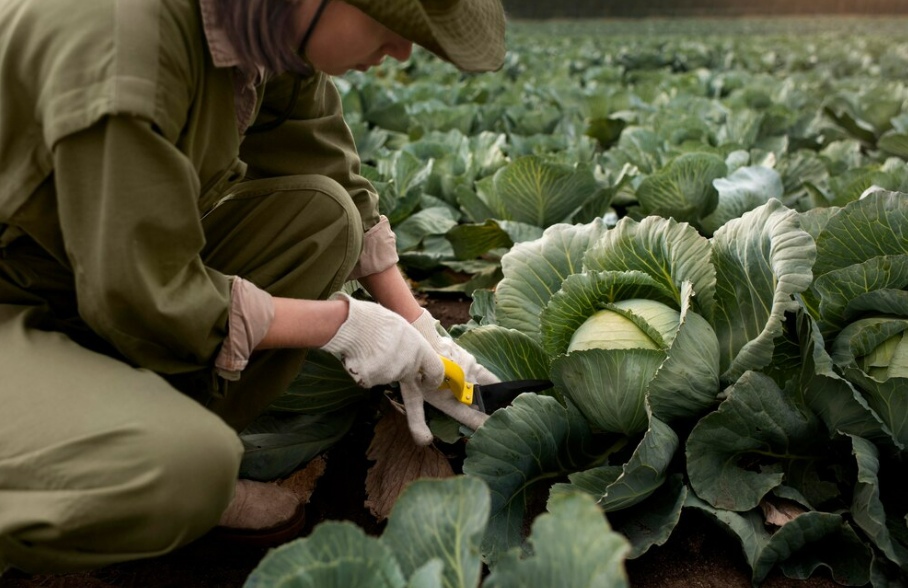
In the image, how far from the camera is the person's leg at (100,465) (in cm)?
141

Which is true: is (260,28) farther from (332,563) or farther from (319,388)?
(319,388)

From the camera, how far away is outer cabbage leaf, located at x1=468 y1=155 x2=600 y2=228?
316 centimetres

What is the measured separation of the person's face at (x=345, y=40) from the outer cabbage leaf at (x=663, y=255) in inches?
31.1

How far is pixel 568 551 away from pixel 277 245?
41.9 inches

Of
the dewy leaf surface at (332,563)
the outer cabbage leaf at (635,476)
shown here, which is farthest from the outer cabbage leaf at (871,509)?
the dewy leaf surface at (332,563)

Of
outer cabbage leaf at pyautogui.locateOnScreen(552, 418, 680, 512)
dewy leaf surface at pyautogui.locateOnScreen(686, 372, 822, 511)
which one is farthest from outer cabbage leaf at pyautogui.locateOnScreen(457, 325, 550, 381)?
dewy leaf surface at pyautogui.locateOnScreen(686, 372, 822, 511)

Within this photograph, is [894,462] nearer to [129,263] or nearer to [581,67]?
[129,263]

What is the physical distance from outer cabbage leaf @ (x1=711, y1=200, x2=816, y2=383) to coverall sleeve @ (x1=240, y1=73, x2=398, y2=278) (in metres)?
0.81

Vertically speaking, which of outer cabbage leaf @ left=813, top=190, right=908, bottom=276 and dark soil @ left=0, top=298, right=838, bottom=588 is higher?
outer cabbage leaf @ left=813, top=190, right=908, bottom=276

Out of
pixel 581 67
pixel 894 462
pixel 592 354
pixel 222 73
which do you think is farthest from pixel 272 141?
pixel 581 67

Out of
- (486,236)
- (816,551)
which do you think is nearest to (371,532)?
(816,551)

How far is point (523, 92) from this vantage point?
7.36 meters

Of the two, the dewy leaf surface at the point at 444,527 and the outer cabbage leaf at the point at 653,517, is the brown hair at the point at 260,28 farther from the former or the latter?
the outer cabbage leaf at the point at 653,517

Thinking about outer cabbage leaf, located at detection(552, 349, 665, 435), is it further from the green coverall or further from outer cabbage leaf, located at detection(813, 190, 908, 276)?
the green coverall
